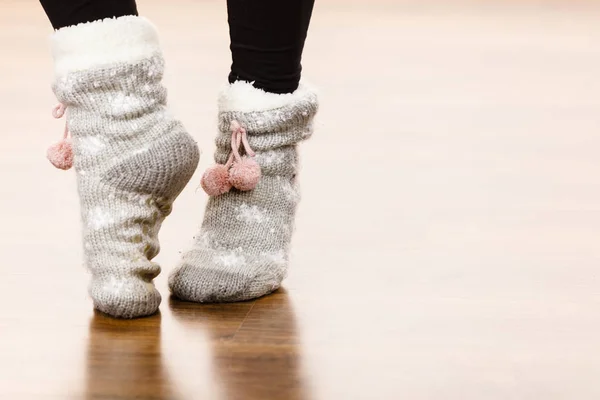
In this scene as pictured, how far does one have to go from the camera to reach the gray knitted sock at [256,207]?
106 cm

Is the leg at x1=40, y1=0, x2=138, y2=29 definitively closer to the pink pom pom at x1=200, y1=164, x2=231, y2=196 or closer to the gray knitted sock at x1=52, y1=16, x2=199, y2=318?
the gray knitted sock at x1=52, y1=16, x2=199, y2=318

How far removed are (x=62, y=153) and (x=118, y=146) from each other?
0.07 meters

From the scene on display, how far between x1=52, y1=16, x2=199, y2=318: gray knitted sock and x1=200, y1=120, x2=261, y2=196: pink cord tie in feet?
0.20

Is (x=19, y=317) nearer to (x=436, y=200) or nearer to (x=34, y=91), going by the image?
(x=436, y=200)

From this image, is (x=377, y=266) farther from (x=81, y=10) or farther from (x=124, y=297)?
(x=81, y=10)

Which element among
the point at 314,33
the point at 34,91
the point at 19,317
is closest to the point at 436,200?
the point at 19,317

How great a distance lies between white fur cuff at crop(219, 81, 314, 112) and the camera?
1084mm

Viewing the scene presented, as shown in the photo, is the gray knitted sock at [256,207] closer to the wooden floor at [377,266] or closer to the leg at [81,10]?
the wooden floor at [377,266]

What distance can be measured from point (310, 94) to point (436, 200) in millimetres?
310

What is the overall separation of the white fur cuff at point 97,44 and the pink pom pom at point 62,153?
0.26ft

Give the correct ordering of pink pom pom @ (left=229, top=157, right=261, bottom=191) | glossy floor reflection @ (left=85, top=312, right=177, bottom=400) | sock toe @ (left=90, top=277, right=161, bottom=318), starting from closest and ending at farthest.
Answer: glossy floor reflection @ (left=85, top=312, right=177, bottom=400), sock toe @ (left=90, top=277, right=161, bottom=318), pink pom pom @ (left=229, top=157, right=261, bottom=191)

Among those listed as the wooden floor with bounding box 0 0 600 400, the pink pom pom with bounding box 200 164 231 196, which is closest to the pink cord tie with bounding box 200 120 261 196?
the pink pom pom with bounding box 200 164 231 196

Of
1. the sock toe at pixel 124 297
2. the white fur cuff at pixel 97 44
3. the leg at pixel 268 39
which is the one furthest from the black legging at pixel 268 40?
the sock toe at pixel 124 297

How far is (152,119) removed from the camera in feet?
3.36
